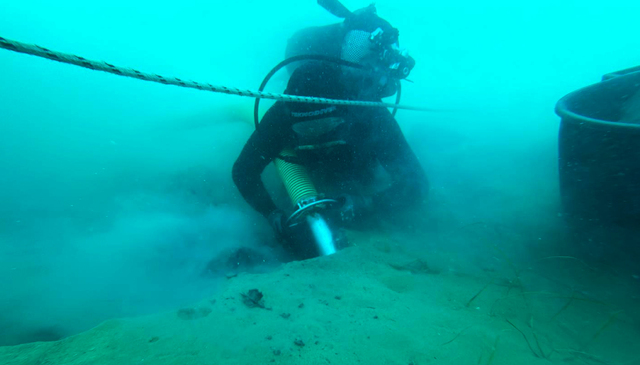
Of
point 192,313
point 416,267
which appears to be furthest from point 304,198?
point 192,313

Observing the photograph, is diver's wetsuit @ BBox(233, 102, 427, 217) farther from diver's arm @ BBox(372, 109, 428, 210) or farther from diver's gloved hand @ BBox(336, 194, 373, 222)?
diver's gloved hand @ BBox(336, 194, 373, 222)

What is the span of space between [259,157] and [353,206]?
1172 millimetres

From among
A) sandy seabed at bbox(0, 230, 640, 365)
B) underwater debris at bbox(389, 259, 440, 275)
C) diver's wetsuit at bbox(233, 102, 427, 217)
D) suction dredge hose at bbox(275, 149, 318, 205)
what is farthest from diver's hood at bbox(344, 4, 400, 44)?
sandy seabed at bbox(0, 230, 640, 365)

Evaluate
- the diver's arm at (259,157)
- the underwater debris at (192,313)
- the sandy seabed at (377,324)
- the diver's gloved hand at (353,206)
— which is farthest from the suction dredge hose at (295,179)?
the underwater debris at (192,313)

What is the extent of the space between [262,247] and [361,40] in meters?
2.46

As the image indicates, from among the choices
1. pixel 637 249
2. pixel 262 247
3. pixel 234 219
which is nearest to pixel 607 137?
pixel 637 249

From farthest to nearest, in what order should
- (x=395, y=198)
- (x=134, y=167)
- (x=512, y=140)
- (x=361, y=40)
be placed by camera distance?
(x=512, y=140) → (x=134, y=167) → (x=395, y=198) → (x=361, y=40)

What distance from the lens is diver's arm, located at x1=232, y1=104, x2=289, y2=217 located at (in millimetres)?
3123

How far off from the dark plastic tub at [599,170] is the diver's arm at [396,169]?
4.63 feet

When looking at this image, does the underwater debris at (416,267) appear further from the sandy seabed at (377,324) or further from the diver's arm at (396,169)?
the diver's arm at (396,169)

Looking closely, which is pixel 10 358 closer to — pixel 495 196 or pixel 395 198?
pixel 395 198

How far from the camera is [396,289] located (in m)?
2.00

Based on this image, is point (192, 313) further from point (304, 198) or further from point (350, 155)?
point (350, 155)

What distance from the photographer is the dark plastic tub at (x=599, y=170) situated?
6.67 ft
